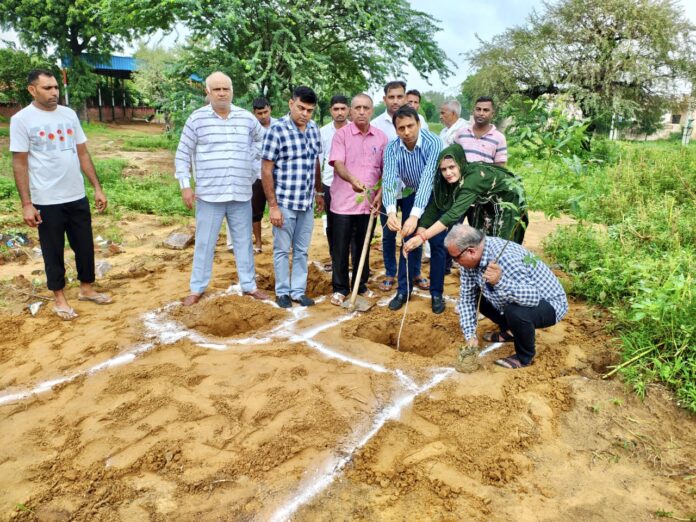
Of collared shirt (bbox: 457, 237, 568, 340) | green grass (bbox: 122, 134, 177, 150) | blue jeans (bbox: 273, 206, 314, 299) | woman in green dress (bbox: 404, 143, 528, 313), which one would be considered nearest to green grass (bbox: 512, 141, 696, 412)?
woman in green dress (bbox: 404, 143, 528, 313)

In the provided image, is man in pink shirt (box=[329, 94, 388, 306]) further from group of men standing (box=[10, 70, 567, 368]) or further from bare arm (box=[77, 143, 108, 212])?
bare arm (box=[77, 143, 108, 212])

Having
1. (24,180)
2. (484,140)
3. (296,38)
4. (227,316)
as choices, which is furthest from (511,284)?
(296,38)

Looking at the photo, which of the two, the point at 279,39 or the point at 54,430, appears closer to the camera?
the point at 54,430

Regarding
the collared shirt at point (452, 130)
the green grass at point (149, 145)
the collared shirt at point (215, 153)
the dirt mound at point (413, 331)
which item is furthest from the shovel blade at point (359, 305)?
the green grass at point (149, 145)

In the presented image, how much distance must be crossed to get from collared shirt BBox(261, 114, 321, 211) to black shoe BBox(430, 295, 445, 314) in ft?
4.62

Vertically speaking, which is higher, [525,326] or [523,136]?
[523,136]

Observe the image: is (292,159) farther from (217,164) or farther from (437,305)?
(437,305)

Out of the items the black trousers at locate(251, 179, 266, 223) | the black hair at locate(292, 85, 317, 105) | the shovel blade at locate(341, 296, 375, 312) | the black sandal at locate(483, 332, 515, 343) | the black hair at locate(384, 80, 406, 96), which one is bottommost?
the black sandal at locate(483, 332, 515, 343)

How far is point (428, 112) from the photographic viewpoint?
45.7m

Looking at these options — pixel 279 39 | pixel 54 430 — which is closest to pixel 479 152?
pixel 54 430

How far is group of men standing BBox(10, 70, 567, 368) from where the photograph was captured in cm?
371

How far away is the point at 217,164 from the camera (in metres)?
3.95

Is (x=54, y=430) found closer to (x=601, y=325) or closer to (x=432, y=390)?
(x=432, y=390)

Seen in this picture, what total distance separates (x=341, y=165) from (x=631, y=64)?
689 inches
